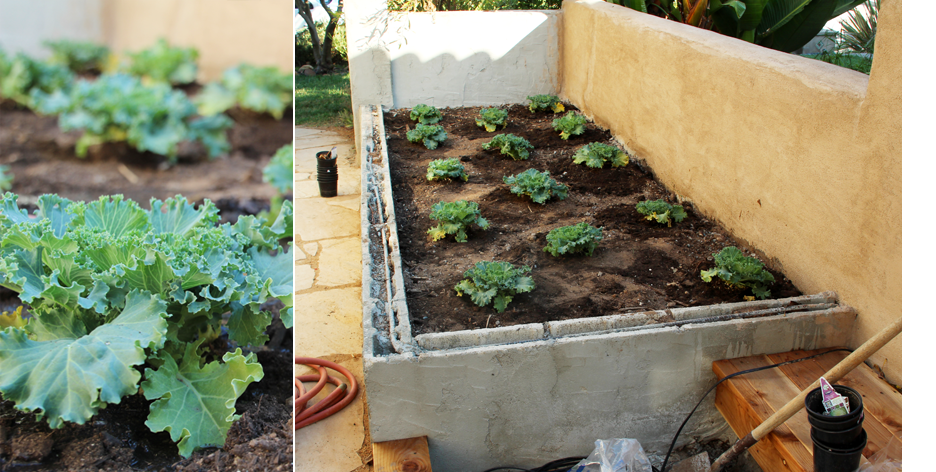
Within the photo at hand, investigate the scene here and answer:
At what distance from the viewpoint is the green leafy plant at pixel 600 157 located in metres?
4.67

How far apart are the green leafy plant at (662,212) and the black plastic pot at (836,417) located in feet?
6.16

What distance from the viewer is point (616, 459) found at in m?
2.34

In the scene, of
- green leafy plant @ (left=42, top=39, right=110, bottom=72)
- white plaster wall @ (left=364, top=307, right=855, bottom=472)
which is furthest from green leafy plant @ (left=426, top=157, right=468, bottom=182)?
green leafy plant @ (left=42, top=39, right=110, bottom=72)

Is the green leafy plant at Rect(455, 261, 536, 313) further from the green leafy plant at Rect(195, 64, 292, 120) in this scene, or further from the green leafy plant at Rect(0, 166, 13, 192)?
Answer: the green leafy plant at Rect(0, 166, 13, 192)

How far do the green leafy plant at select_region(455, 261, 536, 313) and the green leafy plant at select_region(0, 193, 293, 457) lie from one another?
0.94m

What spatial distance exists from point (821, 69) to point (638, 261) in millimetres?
1278

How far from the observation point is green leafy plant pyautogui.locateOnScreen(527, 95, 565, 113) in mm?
6496

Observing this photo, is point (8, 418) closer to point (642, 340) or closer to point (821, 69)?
point (642, 340)

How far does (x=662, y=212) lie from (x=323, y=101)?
7.46 m

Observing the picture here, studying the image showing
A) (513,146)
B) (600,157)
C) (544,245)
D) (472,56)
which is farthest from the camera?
(472,56)

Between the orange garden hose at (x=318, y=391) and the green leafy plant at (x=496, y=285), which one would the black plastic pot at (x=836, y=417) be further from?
the orange garden hose at (x=318, y=391)

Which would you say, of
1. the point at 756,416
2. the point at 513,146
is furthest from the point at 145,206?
the point at 513,146

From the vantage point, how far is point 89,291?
1768mm

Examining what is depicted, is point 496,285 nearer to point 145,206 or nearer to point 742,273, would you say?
point 742,273
